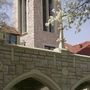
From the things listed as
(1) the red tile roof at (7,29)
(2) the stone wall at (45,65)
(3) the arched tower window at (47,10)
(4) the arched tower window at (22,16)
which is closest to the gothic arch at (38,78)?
(2) the stone wall at (45,65)

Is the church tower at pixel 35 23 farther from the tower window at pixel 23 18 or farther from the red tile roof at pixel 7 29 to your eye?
the red tile roof at pixel 7 29

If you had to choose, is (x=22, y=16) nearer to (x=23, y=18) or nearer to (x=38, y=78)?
(x=23, y=18)

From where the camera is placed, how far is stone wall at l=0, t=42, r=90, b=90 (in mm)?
16531

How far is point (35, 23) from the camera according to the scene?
105 feet

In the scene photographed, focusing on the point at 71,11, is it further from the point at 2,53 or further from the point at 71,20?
the point at 2,53

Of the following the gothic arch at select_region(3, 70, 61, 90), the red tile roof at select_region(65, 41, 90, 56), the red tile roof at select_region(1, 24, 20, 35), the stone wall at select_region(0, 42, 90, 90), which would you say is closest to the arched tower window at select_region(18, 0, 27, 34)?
the red tile roof at select_region(1, 24, 20, 35)

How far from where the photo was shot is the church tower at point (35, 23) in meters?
32.1

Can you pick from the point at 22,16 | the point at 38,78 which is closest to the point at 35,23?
the point at 22,16

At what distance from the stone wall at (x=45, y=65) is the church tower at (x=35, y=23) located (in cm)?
1204

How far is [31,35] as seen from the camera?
105 ft

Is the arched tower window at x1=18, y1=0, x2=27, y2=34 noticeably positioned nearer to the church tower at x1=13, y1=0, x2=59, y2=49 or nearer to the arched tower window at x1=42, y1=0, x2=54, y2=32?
the church tower at x1=13, y1=0, x2=59, y2=49

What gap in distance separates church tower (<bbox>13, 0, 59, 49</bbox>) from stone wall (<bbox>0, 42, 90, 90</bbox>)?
12.0 meters

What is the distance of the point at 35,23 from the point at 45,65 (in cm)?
1425

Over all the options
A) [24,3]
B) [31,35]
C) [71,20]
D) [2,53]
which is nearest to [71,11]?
[71,20]
